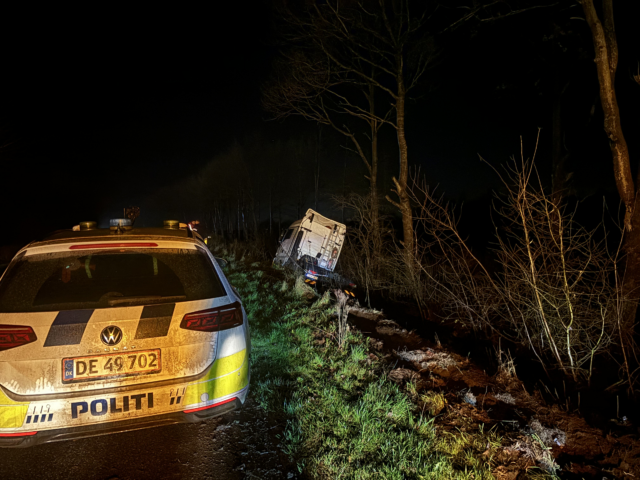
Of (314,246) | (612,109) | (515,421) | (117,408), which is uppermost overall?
(612,109)

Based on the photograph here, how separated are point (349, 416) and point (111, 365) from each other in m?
1.85

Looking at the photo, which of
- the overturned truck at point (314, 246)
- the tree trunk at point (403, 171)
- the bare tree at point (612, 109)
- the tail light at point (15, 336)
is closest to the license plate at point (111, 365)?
the tail light at point (15, 336)

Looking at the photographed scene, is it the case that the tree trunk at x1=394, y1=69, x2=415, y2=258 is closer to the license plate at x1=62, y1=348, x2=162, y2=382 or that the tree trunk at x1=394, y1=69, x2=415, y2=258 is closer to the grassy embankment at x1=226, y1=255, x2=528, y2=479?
the grassy embankment at x1=226, y1=255, x2=528, y2=479

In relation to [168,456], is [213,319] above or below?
above

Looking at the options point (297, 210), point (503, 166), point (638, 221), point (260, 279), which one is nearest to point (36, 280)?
point (503, 166)

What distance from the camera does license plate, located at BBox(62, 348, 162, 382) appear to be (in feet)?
7.16

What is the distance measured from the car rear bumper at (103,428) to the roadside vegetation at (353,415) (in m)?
0.72

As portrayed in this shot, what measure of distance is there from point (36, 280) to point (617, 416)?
15.1ft

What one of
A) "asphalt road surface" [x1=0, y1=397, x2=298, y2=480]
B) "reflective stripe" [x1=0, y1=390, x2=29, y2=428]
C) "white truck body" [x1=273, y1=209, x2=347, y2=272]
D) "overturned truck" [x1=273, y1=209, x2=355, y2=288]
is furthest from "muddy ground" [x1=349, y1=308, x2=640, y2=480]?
"white truck body" [x1=273, y1=209, x2=347, y2=272]

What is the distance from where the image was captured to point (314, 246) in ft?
39.0

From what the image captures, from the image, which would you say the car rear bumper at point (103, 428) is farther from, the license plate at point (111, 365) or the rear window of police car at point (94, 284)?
the rear window of police car at point (94, 284)

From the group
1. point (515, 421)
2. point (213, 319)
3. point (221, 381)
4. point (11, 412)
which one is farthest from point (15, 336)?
point (515, 421)

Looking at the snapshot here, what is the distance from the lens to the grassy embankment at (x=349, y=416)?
2.35 metres

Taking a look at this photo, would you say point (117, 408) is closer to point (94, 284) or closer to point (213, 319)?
point (213, 319)
